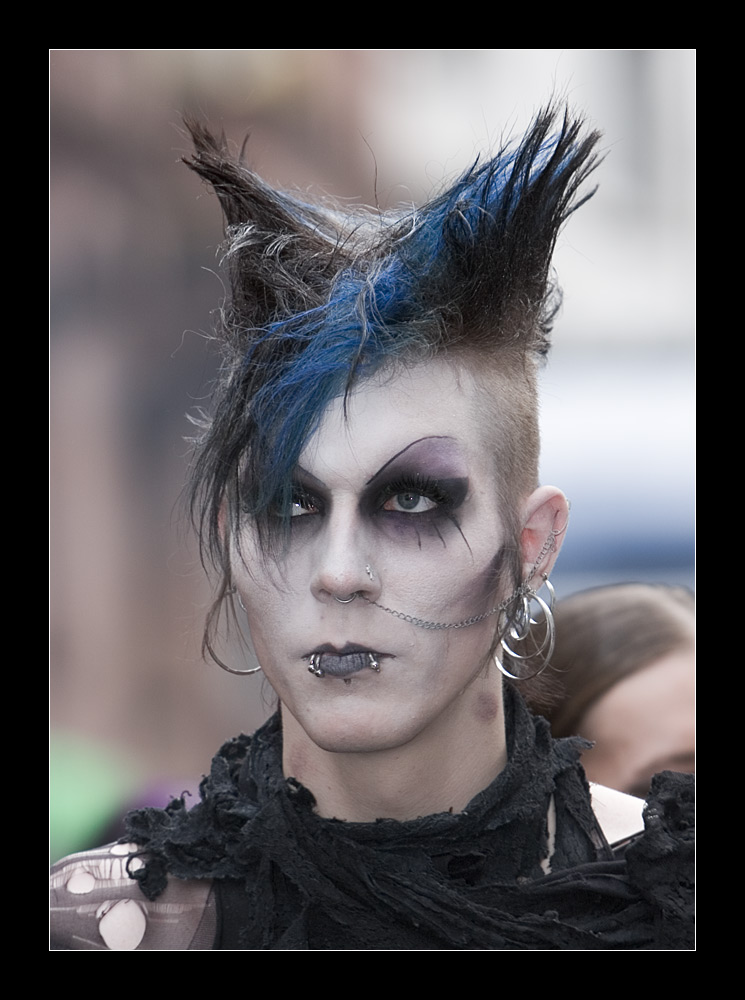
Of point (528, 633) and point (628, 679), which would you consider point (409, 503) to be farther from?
point (628, 679)

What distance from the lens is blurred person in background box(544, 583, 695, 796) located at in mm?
1928

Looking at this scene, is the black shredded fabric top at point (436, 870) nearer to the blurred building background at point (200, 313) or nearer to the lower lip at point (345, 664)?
the blurred building background at point (200, 313)

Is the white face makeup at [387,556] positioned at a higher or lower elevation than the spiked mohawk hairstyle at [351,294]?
lower

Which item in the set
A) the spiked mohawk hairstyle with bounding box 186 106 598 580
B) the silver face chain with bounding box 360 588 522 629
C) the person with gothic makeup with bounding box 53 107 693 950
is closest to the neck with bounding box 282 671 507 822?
the person with gothic makeup with bounding box 53 107 693 950

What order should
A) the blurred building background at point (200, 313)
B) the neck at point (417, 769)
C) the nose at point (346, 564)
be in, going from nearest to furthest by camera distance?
the nose at point (346, 564)
the neck at point (417, 769)
the blurred building background at point (200, 313)

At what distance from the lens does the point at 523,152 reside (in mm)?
1733

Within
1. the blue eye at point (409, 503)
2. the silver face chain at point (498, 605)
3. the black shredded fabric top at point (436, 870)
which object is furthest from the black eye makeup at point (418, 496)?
the black shredded fabric top at point (436, 870)

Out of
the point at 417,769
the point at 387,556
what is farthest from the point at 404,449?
the point at 417,769

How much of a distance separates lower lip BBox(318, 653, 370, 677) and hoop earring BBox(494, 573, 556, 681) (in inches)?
9.9

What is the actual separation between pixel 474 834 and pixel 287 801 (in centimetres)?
32

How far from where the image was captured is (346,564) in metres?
1.64

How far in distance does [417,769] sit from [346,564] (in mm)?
392

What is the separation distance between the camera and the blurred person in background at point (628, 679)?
6.32 feet

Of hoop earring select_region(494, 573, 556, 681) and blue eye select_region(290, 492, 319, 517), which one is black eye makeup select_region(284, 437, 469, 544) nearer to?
blue eye select_region(290, 492, 319, 517)
